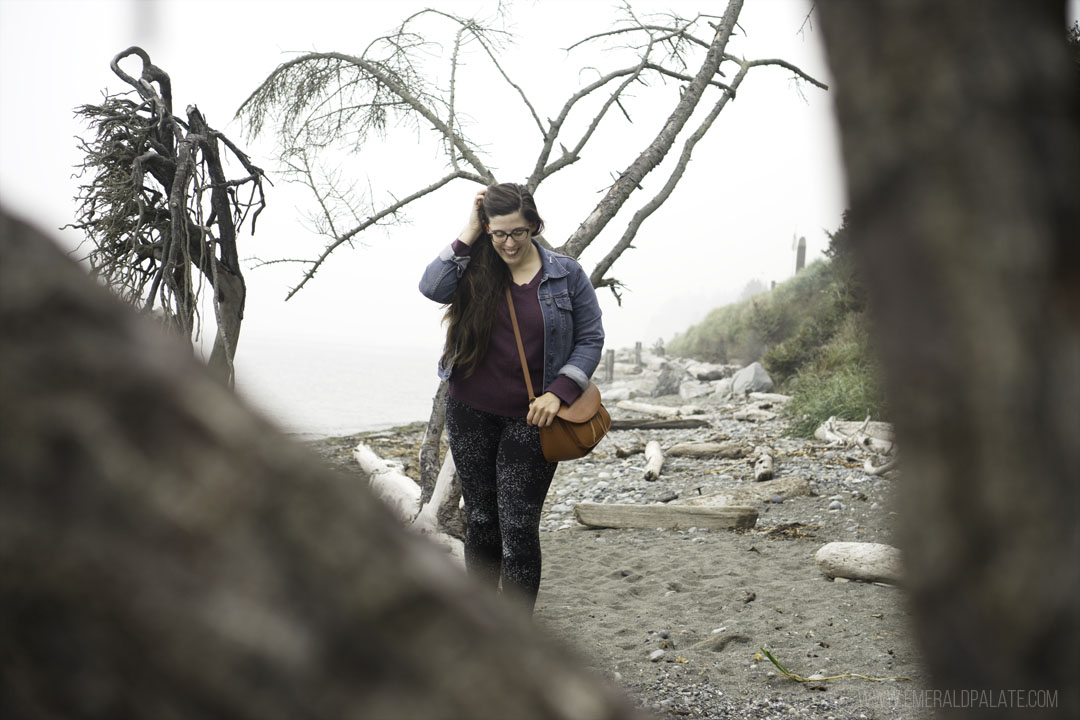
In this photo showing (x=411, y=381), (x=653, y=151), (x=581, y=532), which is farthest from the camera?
(x=411, y=381)

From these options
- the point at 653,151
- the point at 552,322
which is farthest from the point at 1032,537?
the point at 653,151

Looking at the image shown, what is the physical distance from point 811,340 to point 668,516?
38.1ft

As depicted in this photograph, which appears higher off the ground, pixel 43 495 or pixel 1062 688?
pixel 43 495

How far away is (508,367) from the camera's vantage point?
363 centimetres

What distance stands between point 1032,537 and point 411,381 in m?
24.0

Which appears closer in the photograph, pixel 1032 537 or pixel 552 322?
pixel 1032 537

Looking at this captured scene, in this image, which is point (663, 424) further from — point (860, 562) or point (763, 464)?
point (860, 562)

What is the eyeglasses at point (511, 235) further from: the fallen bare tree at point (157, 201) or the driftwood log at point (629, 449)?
the driftwood log at point (629, 449)

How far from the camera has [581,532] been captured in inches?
292

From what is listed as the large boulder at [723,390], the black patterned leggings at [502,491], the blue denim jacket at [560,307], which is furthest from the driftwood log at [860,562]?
the large boulder at [723,390]

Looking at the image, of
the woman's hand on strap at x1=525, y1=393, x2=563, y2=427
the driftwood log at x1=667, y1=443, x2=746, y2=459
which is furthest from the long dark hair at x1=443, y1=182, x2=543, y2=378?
the driftwood log at x1=667, y1=443, x2=746, y2=459

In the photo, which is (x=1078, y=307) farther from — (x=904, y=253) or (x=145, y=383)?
(x=145, y=383)

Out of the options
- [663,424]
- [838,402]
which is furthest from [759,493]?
[663,424]

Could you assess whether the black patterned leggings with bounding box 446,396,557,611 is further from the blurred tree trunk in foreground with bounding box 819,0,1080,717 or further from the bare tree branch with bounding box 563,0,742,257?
the blurred tree trunk in foreground with bounding box 819,0,1080,717
